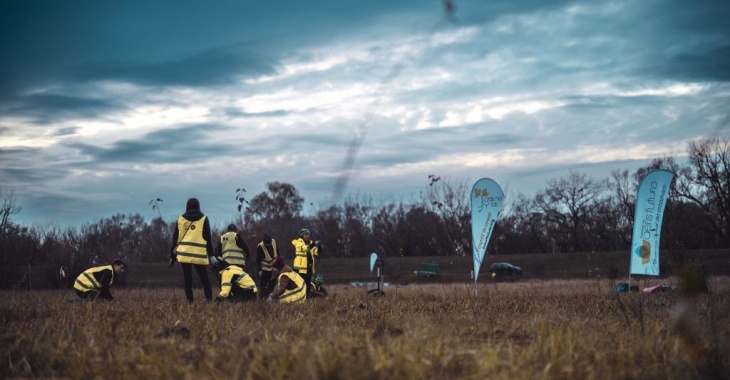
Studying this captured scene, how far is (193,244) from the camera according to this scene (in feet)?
39.5

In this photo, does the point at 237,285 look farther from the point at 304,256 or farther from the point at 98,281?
the point at 304,256

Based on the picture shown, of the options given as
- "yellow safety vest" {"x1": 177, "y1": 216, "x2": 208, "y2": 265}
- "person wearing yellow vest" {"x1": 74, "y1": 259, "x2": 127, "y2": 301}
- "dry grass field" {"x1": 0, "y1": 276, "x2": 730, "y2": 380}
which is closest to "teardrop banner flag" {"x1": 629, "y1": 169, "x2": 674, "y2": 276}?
"dry grass field" {"x1": 0, "y1": 276, "x2": 730, "y2": 380}

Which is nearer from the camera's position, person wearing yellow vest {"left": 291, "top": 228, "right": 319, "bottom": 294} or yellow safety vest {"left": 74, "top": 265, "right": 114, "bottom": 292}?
yellow safety vest {"left": 74, "top": 265, "right": 114, "bottom": 292}

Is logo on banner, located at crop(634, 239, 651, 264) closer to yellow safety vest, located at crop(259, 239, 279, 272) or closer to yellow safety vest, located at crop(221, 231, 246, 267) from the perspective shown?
yellow safety vest, located at crop(259, 239, 279, 272)

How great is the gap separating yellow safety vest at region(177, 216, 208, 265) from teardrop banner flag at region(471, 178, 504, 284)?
6.60 m

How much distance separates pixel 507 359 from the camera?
4.77m

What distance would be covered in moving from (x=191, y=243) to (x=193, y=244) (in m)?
0.04

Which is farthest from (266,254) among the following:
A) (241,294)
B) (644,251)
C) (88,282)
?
(644,251)

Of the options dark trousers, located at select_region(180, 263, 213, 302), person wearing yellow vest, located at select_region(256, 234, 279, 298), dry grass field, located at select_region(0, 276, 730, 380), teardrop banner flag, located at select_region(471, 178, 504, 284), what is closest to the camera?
dry grass field, located at select_region(0, 276, 730, 380)

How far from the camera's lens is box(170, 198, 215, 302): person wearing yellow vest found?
39.4ft

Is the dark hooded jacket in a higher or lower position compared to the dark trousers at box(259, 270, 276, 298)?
higher

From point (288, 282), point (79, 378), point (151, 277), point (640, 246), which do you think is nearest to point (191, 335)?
point (79, 378)

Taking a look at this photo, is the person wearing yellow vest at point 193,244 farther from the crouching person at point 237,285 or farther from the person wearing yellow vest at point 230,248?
the person wearing yellow vest at point 230,248

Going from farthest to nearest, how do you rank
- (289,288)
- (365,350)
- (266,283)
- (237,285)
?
1. (266,283)
2. (289,288)
3. (237,285)
4. (365,350)
